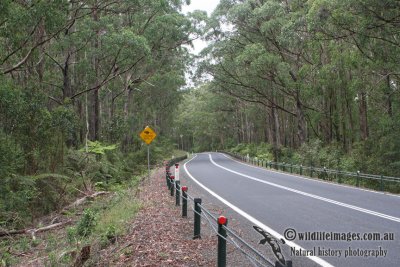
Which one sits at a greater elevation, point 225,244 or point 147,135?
point 147,135

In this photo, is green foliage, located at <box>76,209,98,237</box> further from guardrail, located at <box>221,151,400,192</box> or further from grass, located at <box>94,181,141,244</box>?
guardrail, located at <box>221,151,400,192</box>

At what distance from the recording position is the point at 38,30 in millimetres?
18312

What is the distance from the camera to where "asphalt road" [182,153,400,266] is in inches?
289

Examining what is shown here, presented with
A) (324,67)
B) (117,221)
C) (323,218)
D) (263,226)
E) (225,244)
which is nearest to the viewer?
(225,244)

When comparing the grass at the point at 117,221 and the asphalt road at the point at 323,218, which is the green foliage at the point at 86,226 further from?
the asphalt road at the point at 323,218

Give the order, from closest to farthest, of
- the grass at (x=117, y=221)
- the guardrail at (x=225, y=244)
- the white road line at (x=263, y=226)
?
the guardrail at (x=225, y=244) → the white road line at (x=263, y=226) → the grass at (x=117, y=221)

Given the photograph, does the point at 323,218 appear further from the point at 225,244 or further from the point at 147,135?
the point at 147,135

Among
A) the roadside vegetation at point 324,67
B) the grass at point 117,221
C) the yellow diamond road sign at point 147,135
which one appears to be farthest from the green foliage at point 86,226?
the roadside vegetation at point 324,67

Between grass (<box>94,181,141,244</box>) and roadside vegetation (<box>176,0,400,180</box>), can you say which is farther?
roadside vegetation (<box>176,0,400,180</box>)

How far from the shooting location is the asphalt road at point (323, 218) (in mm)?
7344

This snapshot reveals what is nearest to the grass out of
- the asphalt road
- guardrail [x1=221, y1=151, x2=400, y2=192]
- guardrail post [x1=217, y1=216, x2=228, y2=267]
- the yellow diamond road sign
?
the asphalt road

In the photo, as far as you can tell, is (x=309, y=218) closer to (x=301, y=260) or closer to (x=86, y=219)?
(x=301, y=260)

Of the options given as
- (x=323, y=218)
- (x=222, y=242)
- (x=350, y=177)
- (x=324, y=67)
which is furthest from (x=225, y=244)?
(x=324, y=67)

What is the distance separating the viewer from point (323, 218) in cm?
1058
